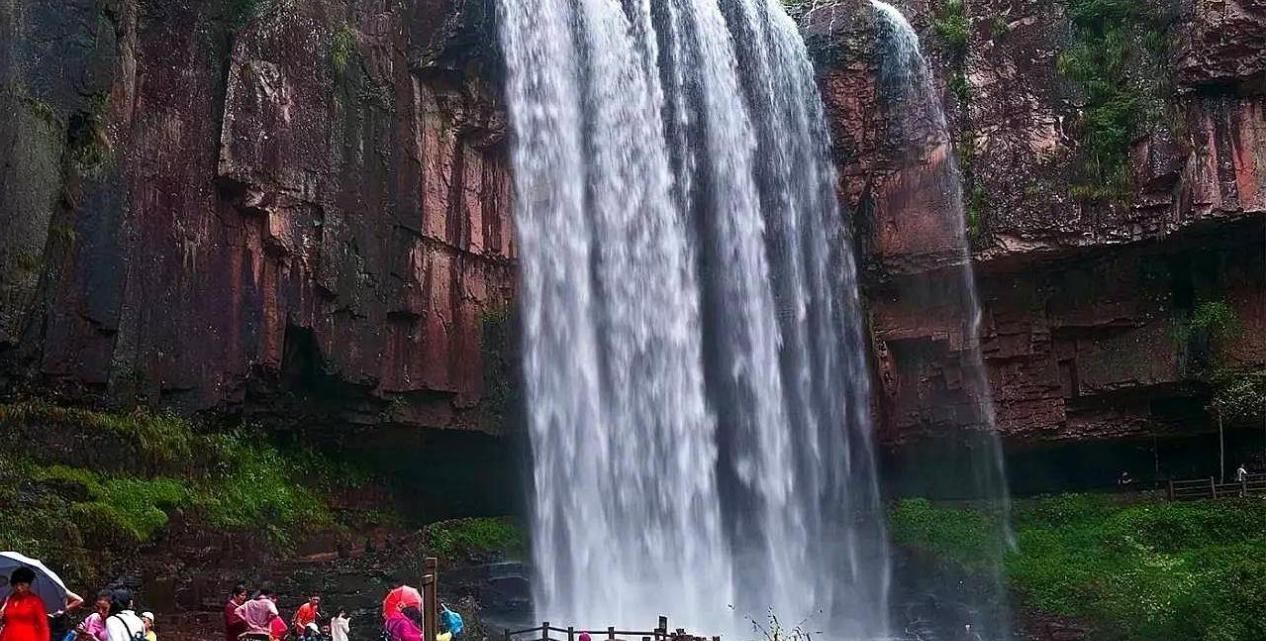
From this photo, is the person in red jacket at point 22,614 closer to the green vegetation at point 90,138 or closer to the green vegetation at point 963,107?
the green vegetation at point 90,138

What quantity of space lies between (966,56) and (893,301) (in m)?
6.41

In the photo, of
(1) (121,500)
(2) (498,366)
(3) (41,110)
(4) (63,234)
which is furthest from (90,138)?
(2) (498,366)

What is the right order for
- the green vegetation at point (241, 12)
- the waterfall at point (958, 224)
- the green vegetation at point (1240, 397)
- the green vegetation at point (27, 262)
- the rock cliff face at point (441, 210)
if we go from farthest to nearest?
the waterfall at point (958, 224) → the green vegetation at point (1240, 397) → the green vegetation at point (241, 12) → the rock cliff face at point (441, 210) → the green vegetation at point (27, 262)

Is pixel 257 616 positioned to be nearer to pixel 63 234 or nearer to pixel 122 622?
pixel 122 622

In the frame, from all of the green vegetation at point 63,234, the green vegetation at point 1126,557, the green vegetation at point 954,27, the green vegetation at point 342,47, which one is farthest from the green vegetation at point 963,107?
the green vegetation at point 63,234

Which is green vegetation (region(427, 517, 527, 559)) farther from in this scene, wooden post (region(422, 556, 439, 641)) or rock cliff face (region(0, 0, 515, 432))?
wooden post (region(422, 556, 439, 641))

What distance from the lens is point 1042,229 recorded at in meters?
25.7

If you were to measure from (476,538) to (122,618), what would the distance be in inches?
589

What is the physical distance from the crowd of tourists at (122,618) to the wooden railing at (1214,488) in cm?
2054

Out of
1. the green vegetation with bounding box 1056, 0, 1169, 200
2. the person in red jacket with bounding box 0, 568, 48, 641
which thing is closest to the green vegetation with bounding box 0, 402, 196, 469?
the person in red jacket with bounding box 0, 568, 48, 641

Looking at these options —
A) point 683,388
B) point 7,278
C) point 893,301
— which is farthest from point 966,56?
point 7,278

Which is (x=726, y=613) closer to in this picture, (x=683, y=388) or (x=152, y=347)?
(x=683, y=388)

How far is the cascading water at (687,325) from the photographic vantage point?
75.4ft

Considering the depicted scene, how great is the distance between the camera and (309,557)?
18812mm
